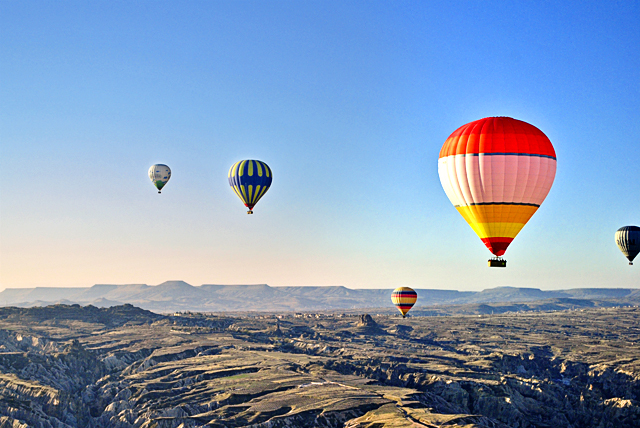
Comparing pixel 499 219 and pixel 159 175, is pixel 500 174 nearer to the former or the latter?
pixel 499 219

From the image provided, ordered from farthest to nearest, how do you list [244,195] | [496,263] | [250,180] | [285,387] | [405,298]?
[405,298], [285,387], [244,195], [250,180], [496,263]

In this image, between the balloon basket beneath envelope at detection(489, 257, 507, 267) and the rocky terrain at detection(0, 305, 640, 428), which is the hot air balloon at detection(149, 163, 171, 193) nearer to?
the rocky terrain at detection(0, 305, 640, 428)

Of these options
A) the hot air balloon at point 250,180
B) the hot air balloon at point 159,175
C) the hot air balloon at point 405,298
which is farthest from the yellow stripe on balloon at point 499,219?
the hot air balloon at point 405,298

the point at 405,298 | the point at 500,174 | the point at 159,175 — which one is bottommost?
the point at 405,298

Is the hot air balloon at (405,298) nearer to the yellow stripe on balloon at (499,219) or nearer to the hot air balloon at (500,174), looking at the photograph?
the hot air balloon at (500,174)

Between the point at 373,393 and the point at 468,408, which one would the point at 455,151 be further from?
the point at 468,408

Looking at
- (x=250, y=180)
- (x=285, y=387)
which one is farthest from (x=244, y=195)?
(x=285, y=387)
